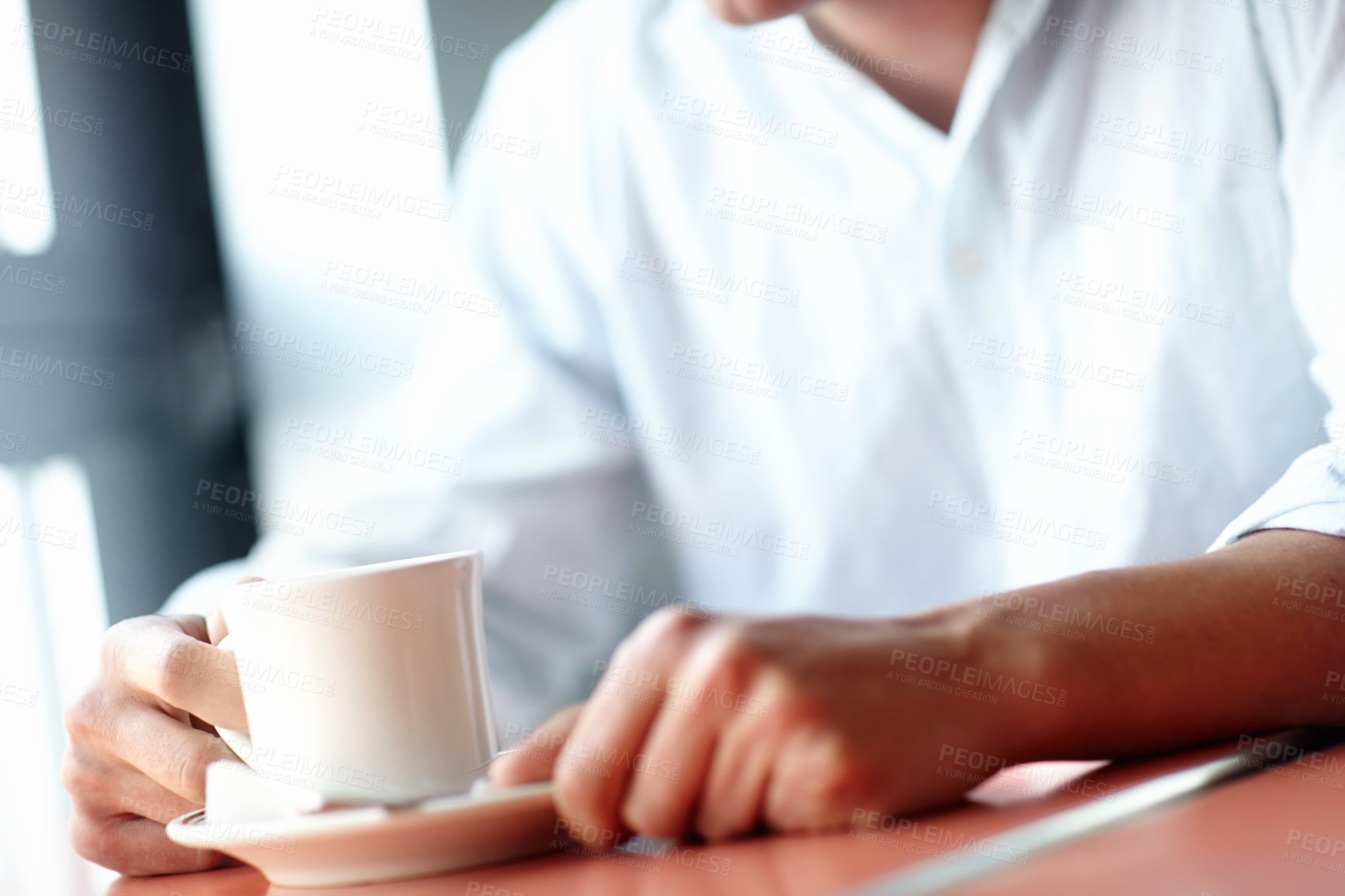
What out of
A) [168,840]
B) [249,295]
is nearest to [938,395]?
[168,840]

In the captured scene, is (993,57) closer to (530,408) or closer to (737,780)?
(530,408)

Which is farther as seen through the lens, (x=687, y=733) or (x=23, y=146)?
(x=23, y=146)

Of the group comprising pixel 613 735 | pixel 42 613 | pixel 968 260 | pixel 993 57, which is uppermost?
pixel 993 57

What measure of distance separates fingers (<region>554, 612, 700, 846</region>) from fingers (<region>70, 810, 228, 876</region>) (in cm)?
22

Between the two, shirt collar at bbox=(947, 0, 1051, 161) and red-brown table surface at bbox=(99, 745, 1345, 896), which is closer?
red-brown table surface at bbox=(99, 745, 1345, 896)

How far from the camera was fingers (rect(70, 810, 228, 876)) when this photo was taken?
19.7 inches

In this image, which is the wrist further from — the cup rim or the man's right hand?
the man's right hand

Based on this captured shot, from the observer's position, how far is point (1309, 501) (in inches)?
22.7

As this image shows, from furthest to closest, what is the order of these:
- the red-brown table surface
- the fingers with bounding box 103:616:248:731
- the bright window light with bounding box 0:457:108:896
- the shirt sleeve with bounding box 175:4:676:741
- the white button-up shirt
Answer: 1. the bright window light with bounding box 0:457:108:896
2. the shirt sleeve with bounding box 175:4:676:741
3. the white button-up shirt
4. the fingers with bounding box 103:616:248:731
5. the red-brown table surface

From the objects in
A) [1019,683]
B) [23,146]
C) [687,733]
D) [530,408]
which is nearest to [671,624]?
[687,733]

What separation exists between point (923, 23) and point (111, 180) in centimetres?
151

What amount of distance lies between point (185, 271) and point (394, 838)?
191cm

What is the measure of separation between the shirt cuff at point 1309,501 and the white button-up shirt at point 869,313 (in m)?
0.14

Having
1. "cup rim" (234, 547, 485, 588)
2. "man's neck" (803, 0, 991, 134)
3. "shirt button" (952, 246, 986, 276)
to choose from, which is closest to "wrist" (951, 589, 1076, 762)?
"cup rim" (234, 547, 485, 588)
